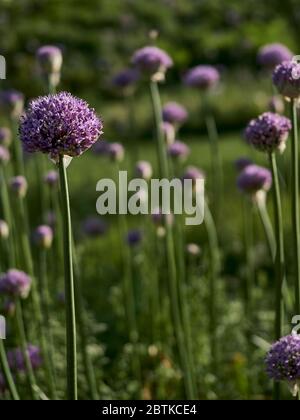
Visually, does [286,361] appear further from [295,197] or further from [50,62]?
[50,62]

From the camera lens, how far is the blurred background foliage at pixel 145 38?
10836 mm

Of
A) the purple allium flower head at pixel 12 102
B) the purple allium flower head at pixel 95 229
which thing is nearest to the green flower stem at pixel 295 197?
the purple allium flower head at pixel 12 102

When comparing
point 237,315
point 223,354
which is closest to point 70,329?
point 223,354

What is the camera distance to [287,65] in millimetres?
1882

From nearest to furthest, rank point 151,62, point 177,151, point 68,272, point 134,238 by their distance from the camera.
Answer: point 68,272 → point 151,62 → point 177,151 → point 134,238

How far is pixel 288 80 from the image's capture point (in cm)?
184

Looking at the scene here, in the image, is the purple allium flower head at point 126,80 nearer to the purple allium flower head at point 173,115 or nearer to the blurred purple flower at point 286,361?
the purple allium flower head at point 173,115

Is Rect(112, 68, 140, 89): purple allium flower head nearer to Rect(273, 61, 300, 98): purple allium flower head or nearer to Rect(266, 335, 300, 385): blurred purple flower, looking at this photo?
Rect(273, 61, 300, 98): purple allium flower head

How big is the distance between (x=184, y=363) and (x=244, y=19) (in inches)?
453

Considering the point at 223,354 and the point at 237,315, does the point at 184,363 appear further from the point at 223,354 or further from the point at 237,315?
the point at 237,315

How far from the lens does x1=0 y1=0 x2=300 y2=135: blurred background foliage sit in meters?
10.8

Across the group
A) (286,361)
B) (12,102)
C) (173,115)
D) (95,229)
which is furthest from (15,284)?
(95,229)

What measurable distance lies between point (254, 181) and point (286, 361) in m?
0.99

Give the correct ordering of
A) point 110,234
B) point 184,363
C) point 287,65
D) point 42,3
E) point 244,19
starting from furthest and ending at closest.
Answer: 1. point 42,3
2. point 244,19
3. point 110,234
4. point 184,363
5. point 287,65
